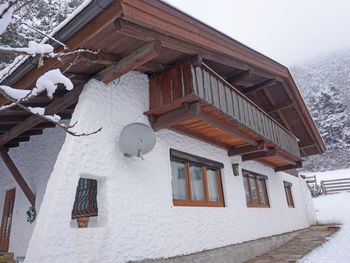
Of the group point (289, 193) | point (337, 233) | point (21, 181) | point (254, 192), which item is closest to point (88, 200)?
point (21, 181)

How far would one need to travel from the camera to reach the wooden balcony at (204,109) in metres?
5.16

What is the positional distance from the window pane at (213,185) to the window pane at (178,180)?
3.39 ft

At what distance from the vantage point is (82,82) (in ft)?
16.1

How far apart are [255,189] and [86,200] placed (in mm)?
6051

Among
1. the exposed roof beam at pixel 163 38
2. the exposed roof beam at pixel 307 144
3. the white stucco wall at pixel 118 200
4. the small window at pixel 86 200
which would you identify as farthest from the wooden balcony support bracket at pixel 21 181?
the exposed roof beam at pixel 307 144

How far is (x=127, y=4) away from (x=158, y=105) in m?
2.26

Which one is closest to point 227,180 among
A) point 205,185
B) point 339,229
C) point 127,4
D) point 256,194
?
point 205,185

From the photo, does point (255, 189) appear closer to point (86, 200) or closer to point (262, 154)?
point (262, 154)

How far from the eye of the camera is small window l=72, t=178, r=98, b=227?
5.25 metres

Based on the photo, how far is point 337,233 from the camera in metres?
11.5

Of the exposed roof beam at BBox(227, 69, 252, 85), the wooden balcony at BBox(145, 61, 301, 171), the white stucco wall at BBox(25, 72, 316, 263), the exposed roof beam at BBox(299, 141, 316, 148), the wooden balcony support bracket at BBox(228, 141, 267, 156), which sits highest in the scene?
the exposed roof beam at BBox(227, 69, 252, 85)

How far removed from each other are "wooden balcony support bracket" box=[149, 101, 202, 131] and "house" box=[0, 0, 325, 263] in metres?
0.02

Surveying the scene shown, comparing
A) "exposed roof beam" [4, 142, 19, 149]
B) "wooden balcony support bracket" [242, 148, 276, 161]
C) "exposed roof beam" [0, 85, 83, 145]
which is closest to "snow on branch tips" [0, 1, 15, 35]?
"exposed roof beam" [0, 85, 83, 145]

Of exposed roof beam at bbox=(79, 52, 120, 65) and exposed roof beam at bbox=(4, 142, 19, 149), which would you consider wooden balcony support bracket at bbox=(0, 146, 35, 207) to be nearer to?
exposed roof beam at bbox=(4, 142, 19, 149)
